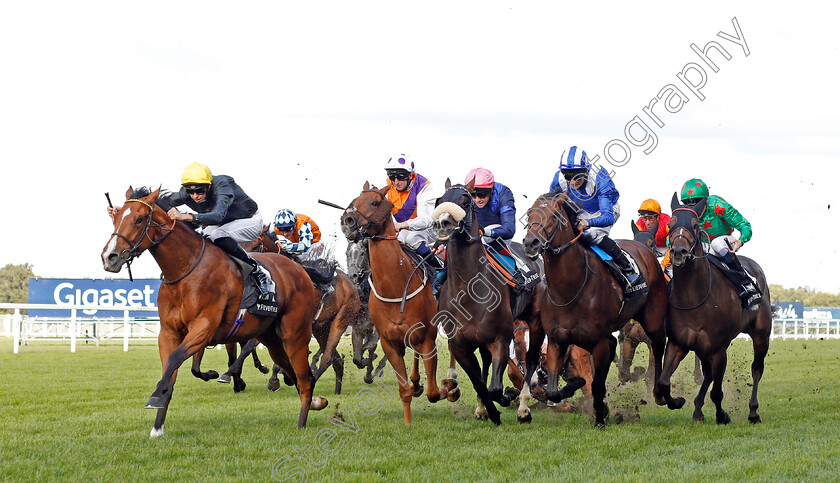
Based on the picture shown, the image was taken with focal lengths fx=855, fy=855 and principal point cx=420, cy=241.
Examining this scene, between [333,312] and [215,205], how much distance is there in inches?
150

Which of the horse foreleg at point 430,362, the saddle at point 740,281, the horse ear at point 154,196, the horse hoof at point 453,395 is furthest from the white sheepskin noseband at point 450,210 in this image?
the saddle at point 740,281

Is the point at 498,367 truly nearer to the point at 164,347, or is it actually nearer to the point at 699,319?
the point at 699,319

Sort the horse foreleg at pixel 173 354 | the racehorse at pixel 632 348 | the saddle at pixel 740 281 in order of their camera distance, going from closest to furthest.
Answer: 1. the horse foreleg at pixel 173 354
2. the saddle at pixel 740 281
3. the racehorse at pixel 632 348

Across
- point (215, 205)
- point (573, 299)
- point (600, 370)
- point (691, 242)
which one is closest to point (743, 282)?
point (691, 242)

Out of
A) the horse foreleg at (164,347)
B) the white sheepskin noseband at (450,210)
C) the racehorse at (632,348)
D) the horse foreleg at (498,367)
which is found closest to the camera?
the horse foreleg at (164,347)

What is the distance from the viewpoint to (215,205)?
25.9 ft

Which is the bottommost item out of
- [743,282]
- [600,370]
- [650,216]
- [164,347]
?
[600,370]

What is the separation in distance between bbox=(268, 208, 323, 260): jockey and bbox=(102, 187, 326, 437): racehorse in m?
2.81

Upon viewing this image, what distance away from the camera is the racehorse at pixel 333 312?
1107cm

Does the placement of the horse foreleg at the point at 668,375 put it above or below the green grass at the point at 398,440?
above

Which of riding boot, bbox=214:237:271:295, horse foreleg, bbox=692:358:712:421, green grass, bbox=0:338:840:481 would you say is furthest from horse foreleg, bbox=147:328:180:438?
horse foreleg, bbox=692:358:712:421

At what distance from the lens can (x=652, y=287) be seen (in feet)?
28.0

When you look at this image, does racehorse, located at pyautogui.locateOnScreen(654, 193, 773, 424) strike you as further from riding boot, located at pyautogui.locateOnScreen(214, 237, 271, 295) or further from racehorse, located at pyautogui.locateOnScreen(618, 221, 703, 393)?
riding boot, located at pyautogui.locateOnScreen(214, 237, 271, 295)

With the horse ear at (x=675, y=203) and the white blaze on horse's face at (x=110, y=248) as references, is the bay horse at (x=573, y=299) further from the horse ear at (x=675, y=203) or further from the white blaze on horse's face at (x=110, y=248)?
the white blaze on horse's face at (x=110, y=248)
